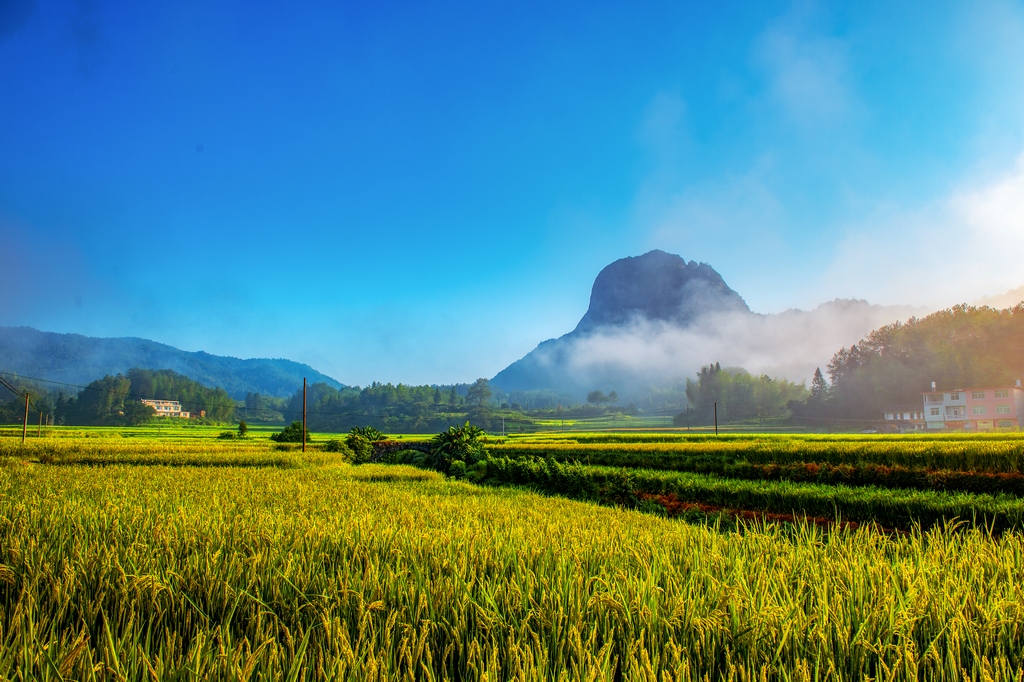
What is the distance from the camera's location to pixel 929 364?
97062 mm

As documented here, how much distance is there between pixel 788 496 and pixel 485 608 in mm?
12630

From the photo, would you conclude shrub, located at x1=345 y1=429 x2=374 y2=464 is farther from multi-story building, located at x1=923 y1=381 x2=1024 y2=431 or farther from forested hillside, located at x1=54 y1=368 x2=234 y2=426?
forested hillside, located at x1=54 y1=368 x2=234 y2=426

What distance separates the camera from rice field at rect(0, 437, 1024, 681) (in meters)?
1.92

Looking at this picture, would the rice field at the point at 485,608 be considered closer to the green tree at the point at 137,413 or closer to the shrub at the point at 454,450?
the shrub at the point at 454,450

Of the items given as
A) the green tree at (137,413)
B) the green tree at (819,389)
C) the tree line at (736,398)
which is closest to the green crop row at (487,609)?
the green tree at (819,389)

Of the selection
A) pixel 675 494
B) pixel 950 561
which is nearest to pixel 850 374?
pixel 675 494

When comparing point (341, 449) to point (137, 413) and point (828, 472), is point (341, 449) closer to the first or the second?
point (828, 472)

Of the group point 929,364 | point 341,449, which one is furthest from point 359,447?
point 929,364

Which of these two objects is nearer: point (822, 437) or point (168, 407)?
point (822, 437)

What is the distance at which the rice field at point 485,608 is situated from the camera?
1.92m

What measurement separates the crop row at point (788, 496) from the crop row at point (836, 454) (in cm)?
426

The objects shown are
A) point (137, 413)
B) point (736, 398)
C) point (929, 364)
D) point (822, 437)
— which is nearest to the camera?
point (822, 437)

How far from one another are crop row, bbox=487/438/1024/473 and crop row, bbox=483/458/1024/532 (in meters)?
4.26

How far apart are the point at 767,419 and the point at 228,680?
119135 millimetres
